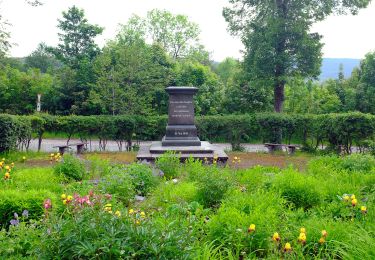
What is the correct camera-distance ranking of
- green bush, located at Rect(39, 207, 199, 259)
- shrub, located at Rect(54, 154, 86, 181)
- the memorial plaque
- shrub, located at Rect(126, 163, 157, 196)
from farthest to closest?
the memorial plaque
shrub, located at Rect(54, 154, 86, 181)
shrub, located at Rect(126, 163, 157, 196)
green bush, located at Rect(39, 207, 199, 259)

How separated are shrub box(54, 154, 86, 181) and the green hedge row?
8450 millimetres

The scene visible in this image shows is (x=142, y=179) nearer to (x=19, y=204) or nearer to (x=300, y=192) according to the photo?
(x=19, y=204)

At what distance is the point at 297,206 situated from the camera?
591 centimetres

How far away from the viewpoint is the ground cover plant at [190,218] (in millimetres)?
3100

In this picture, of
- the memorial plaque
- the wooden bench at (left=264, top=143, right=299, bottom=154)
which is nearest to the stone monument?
the memorial plaque

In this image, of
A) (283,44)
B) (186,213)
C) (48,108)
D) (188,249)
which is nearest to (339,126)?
(283,44)

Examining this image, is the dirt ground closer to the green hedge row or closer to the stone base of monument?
the stone base of monument

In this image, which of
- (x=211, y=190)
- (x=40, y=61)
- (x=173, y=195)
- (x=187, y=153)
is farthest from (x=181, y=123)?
(x=40, y=61)

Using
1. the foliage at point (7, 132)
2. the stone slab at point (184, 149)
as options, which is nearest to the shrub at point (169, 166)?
the stone slab at point (184, 149)

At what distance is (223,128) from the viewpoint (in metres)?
18.3

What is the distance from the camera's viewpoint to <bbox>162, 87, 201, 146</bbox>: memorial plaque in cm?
1471

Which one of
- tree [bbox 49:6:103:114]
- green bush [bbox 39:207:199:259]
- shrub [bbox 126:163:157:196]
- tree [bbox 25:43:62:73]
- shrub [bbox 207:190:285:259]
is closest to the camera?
green bush [bbox 39:207:199:259]

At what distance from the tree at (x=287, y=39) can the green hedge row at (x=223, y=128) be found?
9.28 ft

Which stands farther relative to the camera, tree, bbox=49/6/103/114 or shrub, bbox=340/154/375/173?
tree, bbox=49/6/103/114
